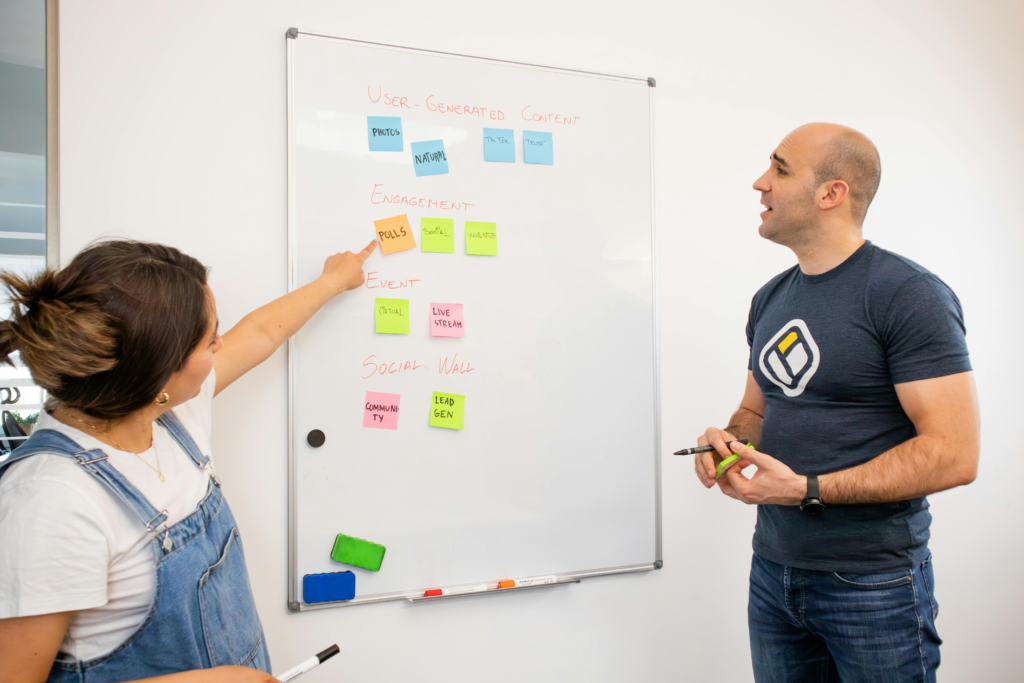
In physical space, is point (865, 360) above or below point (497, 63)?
below

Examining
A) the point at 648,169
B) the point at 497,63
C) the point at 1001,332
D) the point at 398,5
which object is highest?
the point at 398,5

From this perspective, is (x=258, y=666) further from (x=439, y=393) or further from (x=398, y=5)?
(x=398, y=5)

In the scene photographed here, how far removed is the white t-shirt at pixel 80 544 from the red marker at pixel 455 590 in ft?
2.40

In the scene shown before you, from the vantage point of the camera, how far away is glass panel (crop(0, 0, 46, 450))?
1.33 m

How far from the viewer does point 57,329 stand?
0.77 m

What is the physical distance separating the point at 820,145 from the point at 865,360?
47 centimetres

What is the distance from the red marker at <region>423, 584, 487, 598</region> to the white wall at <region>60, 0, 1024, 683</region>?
0.18 ft

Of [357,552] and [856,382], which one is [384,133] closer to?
[357,552]

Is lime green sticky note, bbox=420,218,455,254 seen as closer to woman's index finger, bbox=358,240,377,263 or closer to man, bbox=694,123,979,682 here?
woman's index finger, bbox=358,240,377,263

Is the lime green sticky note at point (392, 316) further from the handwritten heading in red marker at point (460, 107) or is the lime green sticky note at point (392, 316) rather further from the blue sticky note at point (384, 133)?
the handwritten heading in red marker at point (460, 107)

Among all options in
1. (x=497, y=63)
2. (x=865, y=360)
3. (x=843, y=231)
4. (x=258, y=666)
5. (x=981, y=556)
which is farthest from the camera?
(x=981, y=556)

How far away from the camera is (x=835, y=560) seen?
1.17 m

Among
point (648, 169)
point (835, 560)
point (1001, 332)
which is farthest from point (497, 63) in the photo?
point (1001, 332)

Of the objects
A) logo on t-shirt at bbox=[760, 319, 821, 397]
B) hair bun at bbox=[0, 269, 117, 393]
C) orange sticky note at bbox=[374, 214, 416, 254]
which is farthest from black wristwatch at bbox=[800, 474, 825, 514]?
hair bun at bbox=[0, 269, 117, 393]
